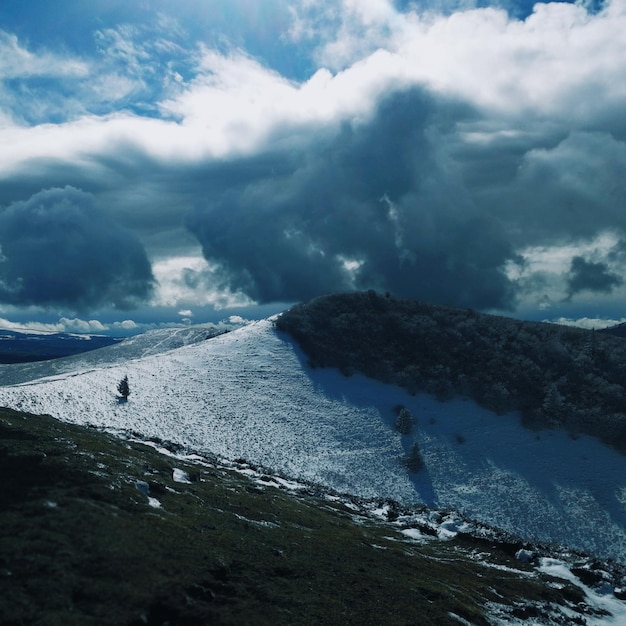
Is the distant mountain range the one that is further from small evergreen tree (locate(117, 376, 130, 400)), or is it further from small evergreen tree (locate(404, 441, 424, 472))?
small evergreen tree (locate(117, 376, 130, 400))

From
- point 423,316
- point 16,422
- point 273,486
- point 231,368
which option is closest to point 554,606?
point 273,486

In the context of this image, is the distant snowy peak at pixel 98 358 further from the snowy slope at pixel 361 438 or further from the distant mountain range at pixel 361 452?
the snowy slope at pixel 361 438

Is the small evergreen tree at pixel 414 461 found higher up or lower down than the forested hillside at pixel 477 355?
lower down

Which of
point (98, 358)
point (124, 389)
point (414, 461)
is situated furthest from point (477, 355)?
point (98, 358)

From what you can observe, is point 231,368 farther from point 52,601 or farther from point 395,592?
point 52,601

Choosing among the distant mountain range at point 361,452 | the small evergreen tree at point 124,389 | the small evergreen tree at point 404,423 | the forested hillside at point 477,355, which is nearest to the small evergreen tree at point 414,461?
the distant mountain range at point 361,452

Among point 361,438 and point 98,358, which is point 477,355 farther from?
point 98,358
